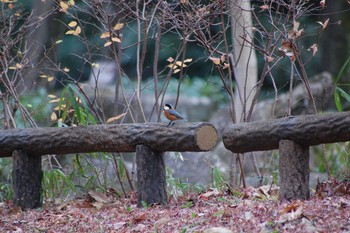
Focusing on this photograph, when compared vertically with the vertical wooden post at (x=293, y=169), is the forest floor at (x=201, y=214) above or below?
below

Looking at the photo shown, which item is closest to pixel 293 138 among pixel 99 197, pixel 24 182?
pixel 99 197

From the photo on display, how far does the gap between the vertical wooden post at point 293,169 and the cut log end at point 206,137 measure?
0.62 m

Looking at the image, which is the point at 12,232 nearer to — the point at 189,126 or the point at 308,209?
the point at 189,126

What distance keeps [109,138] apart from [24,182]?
3.51 ft

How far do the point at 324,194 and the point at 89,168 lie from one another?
2948 millimetres

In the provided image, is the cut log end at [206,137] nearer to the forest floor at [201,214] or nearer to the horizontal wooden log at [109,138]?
the horizontal wooden log at [109,138]

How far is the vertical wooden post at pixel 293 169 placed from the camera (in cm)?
563

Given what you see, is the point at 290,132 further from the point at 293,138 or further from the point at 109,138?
the point at 109,138

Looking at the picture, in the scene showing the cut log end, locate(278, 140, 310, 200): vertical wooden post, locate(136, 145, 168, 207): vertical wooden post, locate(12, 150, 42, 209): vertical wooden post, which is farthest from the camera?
locate(12, 150, 42, 209): vertical wooden post

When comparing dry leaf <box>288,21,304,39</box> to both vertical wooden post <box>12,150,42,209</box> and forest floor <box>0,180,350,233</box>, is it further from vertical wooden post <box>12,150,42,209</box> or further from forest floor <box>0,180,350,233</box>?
vertical wooden post <box>12,150,42,209</box>

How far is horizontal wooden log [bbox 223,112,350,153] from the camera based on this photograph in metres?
5.37

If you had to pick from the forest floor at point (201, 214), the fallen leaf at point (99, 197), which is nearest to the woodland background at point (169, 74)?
the fallen leaf at point (99, 197)

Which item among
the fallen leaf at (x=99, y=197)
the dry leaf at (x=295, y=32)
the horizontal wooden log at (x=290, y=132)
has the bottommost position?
the fallen leaf at (x=99, y=197)

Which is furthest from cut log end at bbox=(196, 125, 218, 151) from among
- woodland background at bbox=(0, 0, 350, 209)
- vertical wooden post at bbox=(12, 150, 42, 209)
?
vertical wooden post at bbox=(12, 150, 42, 209)
